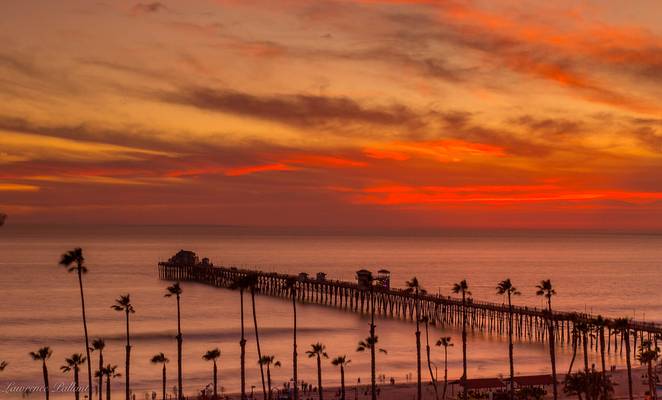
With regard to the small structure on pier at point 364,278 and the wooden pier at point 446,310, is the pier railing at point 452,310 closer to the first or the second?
the wooden pier at point 446,310

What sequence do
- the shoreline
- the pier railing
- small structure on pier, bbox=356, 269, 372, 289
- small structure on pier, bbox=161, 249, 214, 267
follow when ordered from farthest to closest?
small structure on pier, bbox=161, 249, 214, 267, small structure on pier, bbox=356, 269, 372, 289, the pier railing, the shoreline

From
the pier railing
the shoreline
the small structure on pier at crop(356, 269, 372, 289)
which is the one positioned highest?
the small structure on pier at crop(356, 269, 372, 289)

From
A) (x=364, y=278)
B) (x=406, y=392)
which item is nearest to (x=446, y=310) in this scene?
(x=364, y=278)

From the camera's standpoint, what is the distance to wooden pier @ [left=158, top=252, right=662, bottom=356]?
257ft

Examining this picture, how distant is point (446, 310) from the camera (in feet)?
362

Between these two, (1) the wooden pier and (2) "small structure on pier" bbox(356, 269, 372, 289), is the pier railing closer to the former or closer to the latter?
(1) the wooden pier

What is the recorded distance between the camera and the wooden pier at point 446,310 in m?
78.2

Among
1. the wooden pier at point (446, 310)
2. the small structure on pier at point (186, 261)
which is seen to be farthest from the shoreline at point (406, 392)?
the small structure on pier at point (186, 261)

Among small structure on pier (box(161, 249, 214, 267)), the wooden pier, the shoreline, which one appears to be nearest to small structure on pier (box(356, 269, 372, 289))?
the wooden pier

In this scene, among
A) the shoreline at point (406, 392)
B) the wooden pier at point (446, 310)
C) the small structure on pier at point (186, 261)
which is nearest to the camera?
the shoreline at point (406, 392)

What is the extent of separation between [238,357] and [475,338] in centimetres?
2826

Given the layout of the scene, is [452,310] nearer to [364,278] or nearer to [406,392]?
[364,278]

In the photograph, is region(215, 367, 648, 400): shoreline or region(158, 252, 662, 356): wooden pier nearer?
region(215, 367, 648, 400): shoreline

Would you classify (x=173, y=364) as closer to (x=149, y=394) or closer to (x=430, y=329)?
(x=149, y=394)
